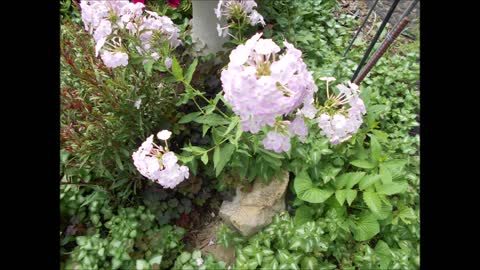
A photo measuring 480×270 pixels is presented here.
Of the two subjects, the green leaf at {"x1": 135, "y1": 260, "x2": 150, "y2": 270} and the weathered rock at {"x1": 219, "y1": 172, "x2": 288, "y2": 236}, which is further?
the weathered rock at {"x1": 219, "y1": 172, "x2": 288, "y2": 236}

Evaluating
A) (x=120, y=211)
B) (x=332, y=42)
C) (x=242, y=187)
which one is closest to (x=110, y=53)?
(x=120, y=211)

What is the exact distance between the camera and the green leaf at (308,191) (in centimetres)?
186

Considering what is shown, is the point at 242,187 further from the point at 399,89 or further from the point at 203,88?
the point at 399,89

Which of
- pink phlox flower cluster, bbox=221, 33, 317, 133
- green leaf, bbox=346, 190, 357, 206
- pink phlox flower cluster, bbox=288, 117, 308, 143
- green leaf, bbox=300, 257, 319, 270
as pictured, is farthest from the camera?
green leaf, bbox=346, 190, 357, 206

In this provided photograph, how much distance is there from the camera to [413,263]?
1.65 metres

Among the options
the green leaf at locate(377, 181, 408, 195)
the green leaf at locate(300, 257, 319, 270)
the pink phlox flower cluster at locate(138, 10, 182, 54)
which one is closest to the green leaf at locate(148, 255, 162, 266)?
the green leaf at locate(300, 257, 319, 270)

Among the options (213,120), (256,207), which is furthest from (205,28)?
(256,207)

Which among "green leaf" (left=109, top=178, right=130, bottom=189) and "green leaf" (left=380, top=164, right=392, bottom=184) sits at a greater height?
"green leaf" (left=380, top=164, right=392, bottom=184)

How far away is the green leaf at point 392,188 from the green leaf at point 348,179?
4.4 inches

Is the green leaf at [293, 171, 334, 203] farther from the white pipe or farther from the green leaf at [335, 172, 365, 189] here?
the white pipe

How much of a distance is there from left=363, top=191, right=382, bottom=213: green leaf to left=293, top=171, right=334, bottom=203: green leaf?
0.19 metres

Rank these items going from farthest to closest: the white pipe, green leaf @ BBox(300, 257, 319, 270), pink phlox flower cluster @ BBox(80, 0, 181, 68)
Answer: the white pipe, green leaf @ BBox(300, 257, 319, 270), pink phlox flower cluster @ BBox(80, 0, 181, 68)

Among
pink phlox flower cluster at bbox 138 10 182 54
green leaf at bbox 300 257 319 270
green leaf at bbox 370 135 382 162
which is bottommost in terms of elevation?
green leaf at bbox 300 257 319 270

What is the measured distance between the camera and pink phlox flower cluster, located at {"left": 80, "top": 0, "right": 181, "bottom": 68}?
5.15ft
